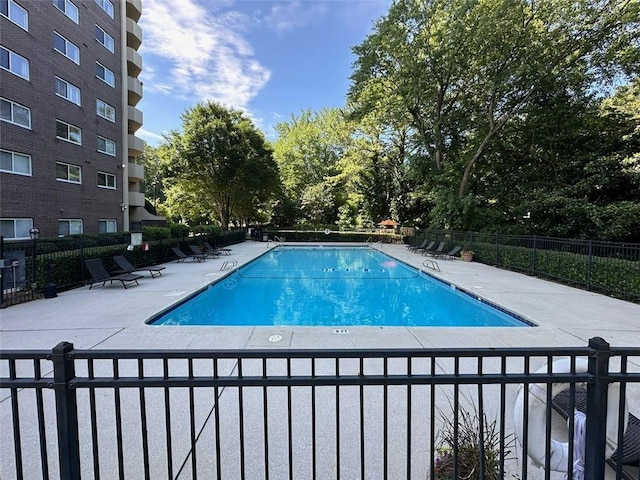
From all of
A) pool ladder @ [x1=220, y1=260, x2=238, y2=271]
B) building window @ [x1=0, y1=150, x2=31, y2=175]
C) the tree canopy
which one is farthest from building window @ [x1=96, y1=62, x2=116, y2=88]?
pool ladder @ [x1=220, y1=260, x2=238, y2=271]

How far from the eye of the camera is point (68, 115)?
16062 mm

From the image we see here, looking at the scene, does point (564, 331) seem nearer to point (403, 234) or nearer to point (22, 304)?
point (22, 304)

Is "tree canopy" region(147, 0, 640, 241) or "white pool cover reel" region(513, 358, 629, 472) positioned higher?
"tree canopy" region(147, 0, 640, 241)

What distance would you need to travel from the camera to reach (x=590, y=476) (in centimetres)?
165

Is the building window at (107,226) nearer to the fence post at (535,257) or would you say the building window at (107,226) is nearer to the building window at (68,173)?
the building window at (68,173)

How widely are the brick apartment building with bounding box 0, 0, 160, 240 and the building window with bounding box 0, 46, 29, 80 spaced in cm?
4

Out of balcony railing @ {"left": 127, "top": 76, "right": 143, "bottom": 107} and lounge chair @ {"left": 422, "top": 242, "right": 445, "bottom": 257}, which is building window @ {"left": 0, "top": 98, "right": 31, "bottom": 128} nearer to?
balcony railing @ {"left": 127, "top": 76, "right": 143, "bottom": 107}

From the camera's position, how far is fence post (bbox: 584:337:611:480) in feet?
5.24

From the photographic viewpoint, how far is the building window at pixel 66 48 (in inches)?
603

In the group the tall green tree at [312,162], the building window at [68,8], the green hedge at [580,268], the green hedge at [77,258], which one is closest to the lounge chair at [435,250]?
the green hedge at [580,268]

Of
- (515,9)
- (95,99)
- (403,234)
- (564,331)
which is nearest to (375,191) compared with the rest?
(403,234)

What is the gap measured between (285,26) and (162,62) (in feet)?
28.8

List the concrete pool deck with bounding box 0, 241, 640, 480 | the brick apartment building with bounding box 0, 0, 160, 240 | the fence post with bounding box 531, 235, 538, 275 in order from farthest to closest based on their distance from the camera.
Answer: the brick apartment building with bounding box 0, 0, 160, 240
the fence post with bounding box 531, 235, 538, 275
the concrete pool deck with bounding box 0, 241, 640, 480

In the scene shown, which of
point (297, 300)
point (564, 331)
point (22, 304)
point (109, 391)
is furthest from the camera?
point (297, 300)
